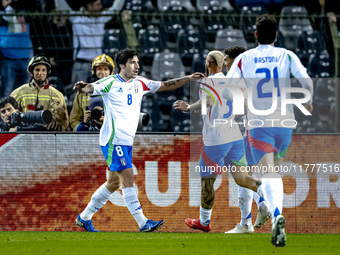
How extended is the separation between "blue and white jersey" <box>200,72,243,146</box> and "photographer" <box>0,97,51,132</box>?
186cm

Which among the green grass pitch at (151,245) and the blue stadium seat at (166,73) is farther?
the blue stadium seat at (166,73)

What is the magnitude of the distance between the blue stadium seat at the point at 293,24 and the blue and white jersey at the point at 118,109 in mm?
4406

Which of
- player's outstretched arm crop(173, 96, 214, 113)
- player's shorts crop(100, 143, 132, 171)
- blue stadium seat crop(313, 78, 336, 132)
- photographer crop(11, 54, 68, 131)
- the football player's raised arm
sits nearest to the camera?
the football player's raised arm

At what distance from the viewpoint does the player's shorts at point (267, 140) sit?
4156 mm

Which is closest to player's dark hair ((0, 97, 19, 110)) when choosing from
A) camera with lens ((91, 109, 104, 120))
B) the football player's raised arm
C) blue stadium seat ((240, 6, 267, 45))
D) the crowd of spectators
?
camera with lens ((91, 109, 104, 120))

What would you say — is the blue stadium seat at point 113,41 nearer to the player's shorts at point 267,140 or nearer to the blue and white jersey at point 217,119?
the blue and white jersey at point 217,119

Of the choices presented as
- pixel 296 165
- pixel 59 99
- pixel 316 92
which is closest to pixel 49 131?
pixel 59 99

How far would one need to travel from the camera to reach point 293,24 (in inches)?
359

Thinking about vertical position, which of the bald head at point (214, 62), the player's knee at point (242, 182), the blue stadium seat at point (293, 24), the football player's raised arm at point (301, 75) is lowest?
the player's knee at point (242, 182)

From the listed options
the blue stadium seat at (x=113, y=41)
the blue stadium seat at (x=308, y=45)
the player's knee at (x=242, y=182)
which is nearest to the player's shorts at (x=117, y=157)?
the player's knee at (x=242, y=182)

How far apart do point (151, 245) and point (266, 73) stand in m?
1.50

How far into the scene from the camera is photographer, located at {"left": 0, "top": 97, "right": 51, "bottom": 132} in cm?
614

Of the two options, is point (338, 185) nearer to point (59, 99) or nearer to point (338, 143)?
point (338, 143)

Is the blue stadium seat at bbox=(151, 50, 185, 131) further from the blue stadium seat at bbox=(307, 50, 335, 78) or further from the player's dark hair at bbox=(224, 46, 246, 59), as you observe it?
the player's dark hair at bbox=(224, 46, 246, 59)
